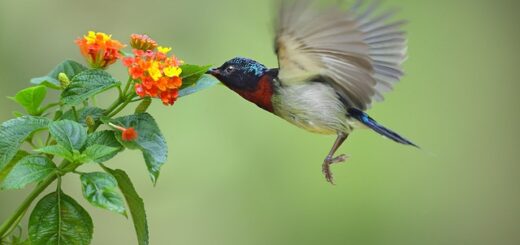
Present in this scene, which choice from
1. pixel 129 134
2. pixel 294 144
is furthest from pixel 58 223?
pixel 294 144

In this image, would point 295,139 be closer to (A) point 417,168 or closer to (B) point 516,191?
(A) point 417,168

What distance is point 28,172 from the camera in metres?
0.78

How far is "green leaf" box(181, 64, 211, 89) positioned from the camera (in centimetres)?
86

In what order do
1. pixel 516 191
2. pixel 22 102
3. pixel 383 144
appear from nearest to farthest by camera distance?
pixel 22 102 → pixel 383 144 → pixel 516 191

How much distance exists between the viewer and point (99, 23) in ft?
7.54

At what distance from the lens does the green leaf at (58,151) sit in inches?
30.4

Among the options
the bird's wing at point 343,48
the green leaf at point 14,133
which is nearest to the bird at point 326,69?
the bird's wing at point 343,48

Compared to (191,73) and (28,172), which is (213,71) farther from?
(28,172)

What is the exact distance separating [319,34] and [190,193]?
1560 mm

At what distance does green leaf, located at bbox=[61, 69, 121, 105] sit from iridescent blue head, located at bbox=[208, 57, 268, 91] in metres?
0.12

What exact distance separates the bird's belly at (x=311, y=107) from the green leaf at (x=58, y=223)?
27 cm

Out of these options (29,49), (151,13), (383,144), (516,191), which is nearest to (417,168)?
(383,144)

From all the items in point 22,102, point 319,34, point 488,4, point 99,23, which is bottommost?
point 22,102

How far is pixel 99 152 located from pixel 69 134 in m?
0.05
